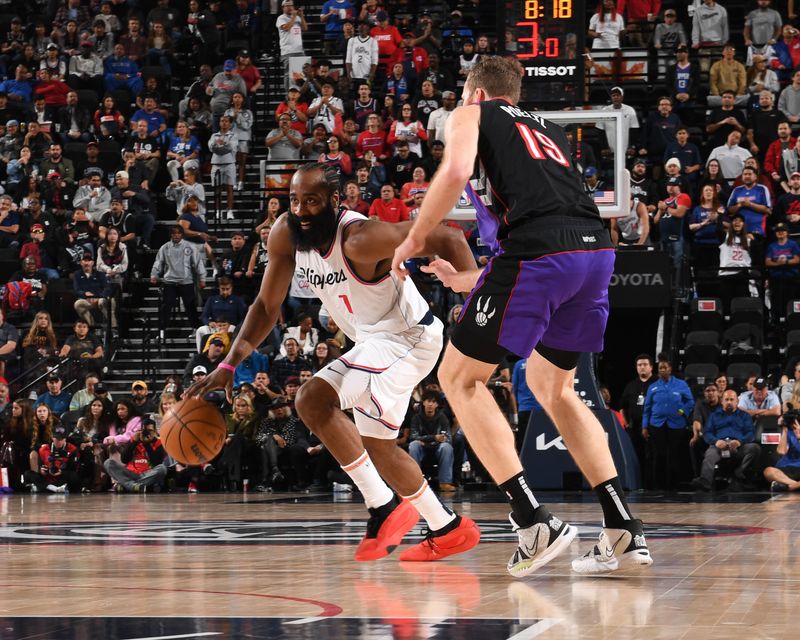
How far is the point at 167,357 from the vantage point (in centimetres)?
1828

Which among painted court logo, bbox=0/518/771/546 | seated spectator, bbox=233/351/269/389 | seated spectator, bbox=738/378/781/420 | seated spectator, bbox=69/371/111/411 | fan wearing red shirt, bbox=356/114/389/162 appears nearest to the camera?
painted court logo, bbox=0/518/771/546

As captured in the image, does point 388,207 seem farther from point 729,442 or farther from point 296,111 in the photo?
point 729,442

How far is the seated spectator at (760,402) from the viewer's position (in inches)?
567

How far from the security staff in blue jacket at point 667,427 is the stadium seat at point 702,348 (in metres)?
1.24

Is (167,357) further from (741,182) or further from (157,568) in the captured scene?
(157,568)

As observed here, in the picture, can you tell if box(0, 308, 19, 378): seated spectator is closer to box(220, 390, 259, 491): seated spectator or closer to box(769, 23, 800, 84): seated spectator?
box(220, 390, 259, 491): seated spectator

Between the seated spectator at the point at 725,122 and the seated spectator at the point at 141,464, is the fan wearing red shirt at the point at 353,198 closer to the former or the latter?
the seated spectator at the point at 141,464

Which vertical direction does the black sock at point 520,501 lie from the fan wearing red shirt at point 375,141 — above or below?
below

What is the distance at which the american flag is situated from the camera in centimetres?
1246

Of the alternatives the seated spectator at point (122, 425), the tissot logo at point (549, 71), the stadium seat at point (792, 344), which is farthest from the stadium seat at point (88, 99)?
the stadium seat at point (792, 344)

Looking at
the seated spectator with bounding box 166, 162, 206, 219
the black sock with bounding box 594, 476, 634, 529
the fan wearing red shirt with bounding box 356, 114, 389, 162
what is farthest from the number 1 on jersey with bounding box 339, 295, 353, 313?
the seated spectator with bounding box 166, 162, 206, 219

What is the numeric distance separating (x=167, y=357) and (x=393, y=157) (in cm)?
412

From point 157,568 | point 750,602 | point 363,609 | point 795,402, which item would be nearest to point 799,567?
point 750,602

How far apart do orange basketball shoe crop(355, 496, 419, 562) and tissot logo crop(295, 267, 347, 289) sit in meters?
1.11
